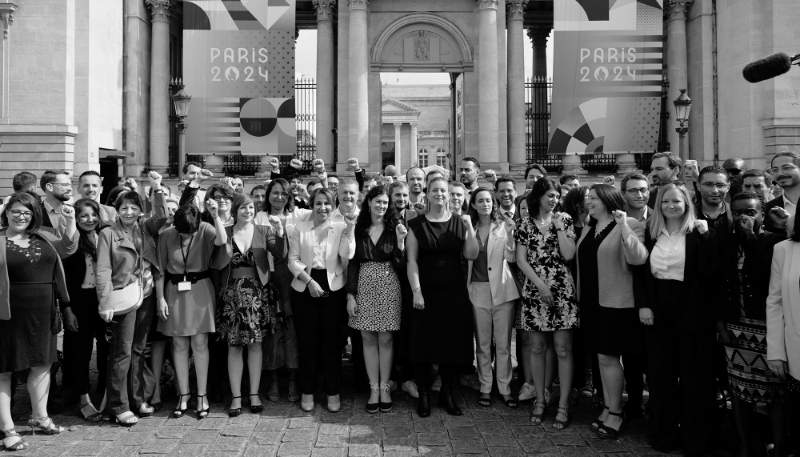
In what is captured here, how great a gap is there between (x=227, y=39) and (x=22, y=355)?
16.7 m

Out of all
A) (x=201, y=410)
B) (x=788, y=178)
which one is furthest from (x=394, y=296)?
(x=788, y=178)

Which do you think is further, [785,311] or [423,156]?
[423,156]

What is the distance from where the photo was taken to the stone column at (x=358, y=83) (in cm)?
2041

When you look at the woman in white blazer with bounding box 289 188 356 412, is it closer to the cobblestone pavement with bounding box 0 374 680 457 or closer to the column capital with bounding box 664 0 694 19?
the cobblestone pavement with bounding box 0 374 680 457

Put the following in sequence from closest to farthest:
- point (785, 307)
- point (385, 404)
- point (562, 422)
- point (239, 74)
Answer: point (785, 307), point (562, 422), point (385, 404), point (239, 74)

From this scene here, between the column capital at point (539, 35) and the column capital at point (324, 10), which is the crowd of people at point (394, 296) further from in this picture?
the column capital at point (539, 35)

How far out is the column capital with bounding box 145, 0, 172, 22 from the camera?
21422mm

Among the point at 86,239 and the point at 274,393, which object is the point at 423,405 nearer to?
the point at 274,393

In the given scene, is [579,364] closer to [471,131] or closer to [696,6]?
[471,131]

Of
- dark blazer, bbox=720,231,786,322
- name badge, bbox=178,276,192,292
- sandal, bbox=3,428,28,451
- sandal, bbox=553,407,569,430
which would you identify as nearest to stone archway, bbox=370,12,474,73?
name badge, bbox=178,276,192,292

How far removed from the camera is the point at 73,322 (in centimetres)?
591

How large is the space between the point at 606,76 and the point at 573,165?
336 centimetres

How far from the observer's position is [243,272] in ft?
20.0

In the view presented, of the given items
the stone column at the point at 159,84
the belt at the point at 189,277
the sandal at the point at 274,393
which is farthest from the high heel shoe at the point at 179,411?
the stone column at the point at 159,84
